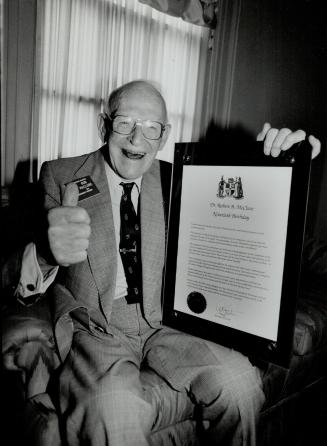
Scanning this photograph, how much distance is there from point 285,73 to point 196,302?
3.81 meters

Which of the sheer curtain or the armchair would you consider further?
the sheer curtain

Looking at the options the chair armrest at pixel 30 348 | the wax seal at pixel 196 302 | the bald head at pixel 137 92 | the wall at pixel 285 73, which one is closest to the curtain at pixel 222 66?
A: the wall at pixel 285 73

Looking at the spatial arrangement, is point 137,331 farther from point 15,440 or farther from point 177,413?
point 15,440

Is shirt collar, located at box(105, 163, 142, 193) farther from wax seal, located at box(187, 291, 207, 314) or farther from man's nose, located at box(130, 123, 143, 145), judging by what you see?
wax seal, located at box(187, 291, 207, 314)

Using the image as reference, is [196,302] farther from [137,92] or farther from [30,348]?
[137,92]

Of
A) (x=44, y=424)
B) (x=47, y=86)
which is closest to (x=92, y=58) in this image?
(x=47, y=86)

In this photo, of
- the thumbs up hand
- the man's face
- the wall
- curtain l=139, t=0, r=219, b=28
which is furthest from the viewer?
Answer: the wall

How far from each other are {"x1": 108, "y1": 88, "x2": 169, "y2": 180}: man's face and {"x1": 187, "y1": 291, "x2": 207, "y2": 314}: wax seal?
550 mm

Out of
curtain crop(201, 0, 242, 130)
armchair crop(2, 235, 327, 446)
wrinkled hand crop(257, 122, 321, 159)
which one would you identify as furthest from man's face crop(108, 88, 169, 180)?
curtain crop(201, 0, 242, 130)

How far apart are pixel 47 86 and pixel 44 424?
2259 millimetres

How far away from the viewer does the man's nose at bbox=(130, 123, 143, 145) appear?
4.73ft

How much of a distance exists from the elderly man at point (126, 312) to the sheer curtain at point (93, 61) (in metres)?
1.29

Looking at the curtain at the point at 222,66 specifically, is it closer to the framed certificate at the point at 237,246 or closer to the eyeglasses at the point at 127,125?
the eyeglasses at the point at 127,125
